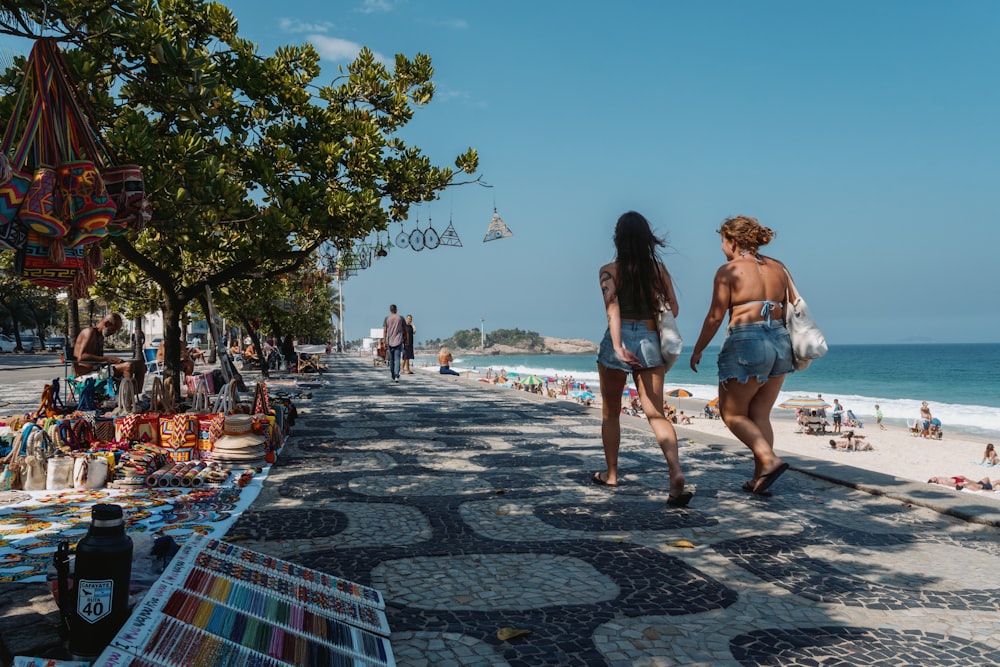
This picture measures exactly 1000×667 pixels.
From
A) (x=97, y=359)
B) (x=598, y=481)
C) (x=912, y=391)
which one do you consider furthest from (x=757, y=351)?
(x=912, y=391)

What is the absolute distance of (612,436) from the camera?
5344mm

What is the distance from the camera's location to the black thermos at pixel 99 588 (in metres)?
2.15

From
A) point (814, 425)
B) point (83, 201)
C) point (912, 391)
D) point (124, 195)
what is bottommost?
point (912, 391)

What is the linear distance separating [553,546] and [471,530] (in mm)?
588

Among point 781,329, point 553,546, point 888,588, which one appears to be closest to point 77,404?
point 553,546

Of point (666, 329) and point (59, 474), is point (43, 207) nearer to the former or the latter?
point (59, 474)

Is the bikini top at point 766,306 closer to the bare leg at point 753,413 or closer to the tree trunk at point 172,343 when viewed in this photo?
the bare leg at point 753,413

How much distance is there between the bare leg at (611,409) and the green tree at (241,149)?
351 centimetres

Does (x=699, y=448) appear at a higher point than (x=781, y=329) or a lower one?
lower

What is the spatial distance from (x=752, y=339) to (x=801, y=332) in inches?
15.2

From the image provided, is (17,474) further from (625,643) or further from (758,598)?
(758,598)

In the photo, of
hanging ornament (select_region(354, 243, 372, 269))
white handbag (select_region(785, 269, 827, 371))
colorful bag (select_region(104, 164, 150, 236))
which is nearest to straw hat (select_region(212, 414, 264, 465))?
colorful bag (select_region(104, 164, 150, 236))

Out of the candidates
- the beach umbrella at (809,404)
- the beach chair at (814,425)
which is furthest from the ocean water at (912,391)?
the beach chair at (814,425)

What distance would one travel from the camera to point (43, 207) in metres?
3.79
